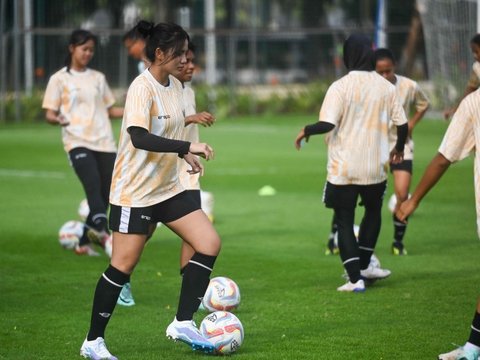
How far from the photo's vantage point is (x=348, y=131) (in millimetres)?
9977

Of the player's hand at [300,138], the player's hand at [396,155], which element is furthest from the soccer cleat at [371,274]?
the player's hand at [300,138]

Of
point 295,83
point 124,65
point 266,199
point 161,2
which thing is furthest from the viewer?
point 161,2

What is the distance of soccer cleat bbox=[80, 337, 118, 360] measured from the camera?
7.34m

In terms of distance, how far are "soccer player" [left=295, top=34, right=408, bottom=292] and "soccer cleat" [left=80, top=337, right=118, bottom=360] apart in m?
3.12

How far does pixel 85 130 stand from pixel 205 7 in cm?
3591

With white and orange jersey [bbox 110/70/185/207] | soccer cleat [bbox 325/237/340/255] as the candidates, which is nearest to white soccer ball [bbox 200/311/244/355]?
white and orange jersey [bbox 110/70/185/207]

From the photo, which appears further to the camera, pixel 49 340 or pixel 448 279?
pixel 448 279

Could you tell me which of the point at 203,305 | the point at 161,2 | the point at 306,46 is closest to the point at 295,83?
the point at 306,46

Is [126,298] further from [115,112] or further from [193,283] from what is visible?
[115,112]

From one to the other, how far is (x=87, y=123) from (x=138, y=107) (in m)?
4.80

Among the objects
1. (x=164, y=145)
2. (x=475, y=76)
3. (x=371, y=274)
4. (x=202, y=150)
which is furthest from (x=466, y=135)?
(x=475, y=76)

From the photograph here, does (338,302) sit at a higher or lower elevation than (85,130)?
lower

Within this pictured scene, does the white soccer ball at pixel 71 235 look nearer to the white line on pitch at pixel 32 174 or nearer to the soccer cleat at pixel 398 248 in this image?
the soccer cleat at pixel 398 248

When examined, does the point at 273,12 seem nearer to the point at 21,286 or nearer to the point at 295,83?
the point at 295,83
